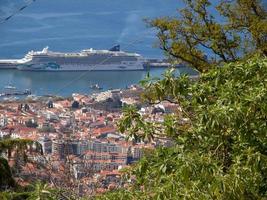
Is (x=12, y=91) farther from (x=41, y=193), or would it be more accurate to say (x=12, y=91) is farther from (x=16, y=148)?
(x=41, y=193)

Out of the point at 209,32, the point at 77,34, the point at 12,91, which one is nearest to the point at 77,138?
the point at 209,32

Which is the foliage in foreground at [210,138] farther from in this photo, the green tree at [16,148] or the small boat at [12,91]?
the small boat at [12,91]

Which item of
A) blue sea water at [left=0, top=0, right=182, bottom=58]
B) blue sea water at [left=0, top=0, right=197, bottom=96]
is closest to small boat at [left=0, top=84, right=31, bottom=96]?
blue sea water at [left=0, top=0, right=197, bottom=96]

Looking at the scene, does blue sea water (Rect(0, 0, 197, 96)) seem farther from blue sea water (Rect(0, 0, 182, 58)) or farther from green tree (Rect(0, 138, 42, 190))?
green tree (Rect(0, 138, 42, 190))

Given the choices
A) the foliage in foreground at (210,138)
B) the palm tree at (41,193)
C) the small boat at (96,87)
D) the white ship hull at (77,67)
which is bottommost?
the small boat at (96,87)

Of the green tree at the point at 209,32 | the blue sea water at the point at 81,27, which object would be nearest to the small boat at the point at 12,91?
the blue sea water at the point at 81,27

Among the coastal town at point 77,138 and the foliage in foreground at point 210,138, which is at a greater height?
the foliage in foreground at point 210,138

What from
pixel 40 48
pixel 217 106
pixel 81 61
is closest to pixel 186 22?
pixel 217 106

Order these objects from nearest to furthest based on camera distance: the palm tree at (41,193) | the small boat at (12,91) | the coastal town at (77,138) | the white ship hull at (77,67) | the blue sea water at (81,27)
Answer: the palm tree at (41,193) < the coastal town at (77,138) < the small boat at (12,91) < the white ship hull at (77,67) < the blue sea water at (81,27)

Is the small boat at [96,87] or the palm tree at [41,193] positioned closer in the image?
the palm tree at [41,193]
